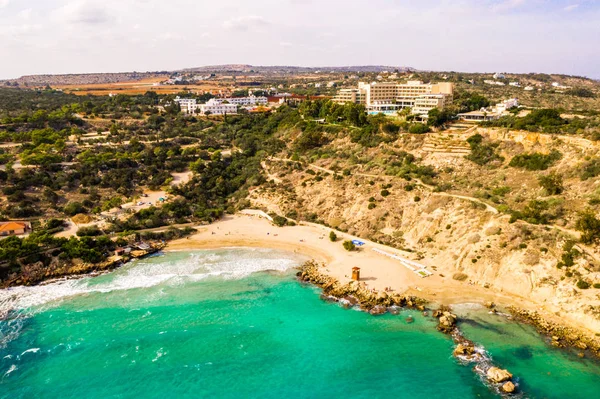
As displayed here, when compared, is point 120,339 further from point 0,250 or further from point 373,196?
point 373,196

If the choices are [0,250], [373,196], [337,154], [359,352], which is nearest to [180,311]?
[359,352]

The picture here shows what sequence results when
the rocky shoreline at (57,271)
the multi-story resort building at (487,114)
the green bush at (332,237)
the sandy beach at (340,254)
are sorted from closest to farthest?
the sandy beach at (340,254), the rocky shoreline at (57,271), the green bush at (332,237), the multi-story resort building at (487,114)

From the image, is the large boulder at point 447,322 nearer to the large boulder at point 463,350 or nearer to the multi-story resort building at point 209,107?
the large boulder at point 463,350

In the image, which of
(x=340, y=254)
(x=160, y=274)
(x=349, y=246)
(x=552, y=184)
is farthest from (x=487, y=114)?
(x=160, y=274)

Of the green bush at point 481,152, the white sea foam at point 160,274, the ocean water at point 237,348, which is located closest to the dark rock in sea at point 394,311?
the ocean water at point 237,348

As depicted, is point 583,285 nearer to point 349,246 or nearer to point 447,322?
point 447,322

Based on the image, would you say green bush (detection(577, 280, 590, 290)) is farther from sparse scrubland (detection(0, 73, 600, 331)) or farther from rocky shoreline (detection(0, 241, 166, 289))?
rocky shoreline (detection(0, 241, 166, 289))
